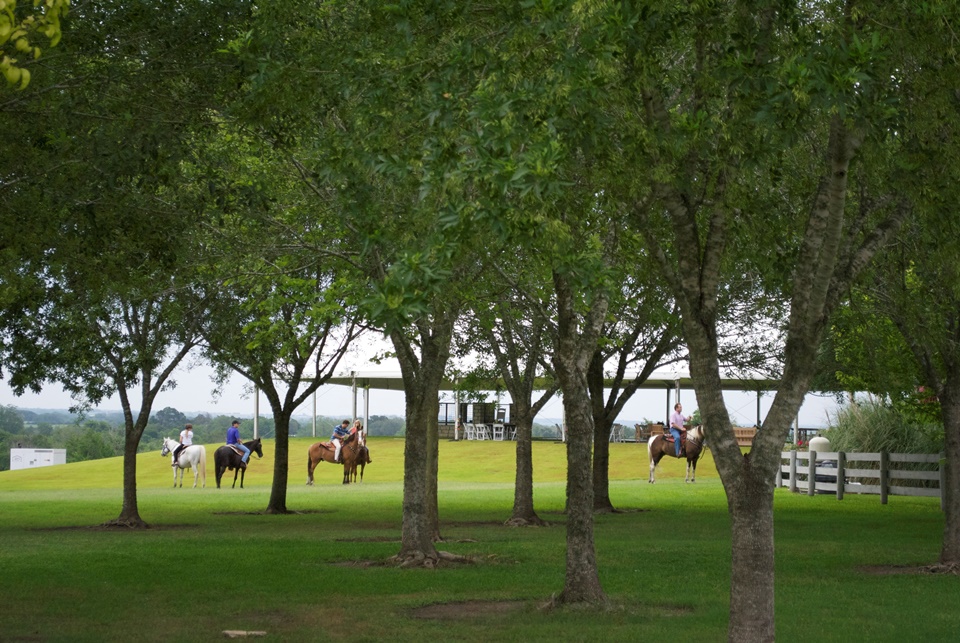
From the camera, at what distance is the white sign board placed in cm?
6584

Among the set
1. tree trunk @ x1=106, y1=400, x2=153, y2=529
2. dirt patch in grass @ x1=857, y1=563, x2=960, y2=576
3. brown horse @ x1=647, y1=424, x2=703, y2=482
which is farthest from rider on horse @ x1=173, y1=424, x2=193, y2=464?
dirt patch in grass @ x1=857, y1=563, x2=960, y2=576

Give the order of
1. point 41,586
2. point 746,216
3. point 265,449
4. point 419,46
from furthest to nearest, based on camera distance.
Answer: point 265,449
point 41,586
point 746,216
point 419,46

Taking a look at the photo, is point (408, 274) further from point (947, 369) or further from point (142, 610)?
point (947, 369)

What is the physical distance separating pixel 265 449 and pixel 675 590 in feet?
176

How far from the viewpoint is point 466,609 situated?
548 inches

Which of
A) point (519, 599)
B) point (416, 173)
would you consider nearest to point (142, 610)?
point (519, 599)

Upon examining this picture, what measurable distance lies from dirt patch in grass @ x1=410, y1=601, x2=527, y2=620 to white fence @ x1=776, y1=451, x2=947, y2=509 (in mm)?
18394

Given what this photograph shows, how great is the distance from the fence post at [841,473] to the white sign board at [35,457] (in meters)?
45.4

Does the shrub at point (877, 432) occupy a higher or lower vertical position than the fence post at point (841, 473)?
higher

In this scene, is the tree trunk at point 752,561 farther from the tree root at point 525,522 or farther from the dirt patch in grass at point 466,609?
the tree root at point 525,522

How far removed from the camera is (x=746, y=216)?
32.8 feet

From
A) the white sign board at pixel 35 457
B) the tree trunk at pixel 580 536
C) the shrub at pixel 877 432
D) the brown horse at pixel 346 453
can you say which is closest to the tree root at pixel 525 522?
the tree trunk at pixel 580 536

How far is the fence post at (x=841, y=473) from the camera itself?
35.9 metres

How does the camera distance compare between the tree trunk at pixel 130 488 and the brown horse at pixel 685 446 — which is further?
the brown horse at pixel 685 446
